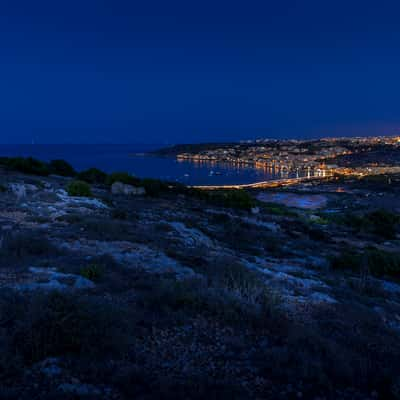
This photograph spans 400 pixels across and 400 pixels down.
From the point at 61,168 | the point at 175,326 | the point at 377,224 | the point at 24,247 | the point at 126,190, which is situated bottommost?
the point at 377,224

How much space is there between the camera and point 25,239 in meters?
7.59

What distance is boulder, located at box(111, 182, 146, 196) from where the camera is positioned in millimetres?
24258

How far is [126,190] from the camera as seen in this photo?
965 inches

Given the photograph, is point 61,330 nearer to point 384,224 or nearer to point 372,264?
point 372,264

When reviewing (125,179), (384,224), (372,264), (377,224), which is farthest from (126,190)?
(384,224)

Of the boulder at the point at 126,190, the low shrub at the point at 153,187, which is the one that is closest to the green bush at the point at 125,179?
the low shrub at the point at 153,187

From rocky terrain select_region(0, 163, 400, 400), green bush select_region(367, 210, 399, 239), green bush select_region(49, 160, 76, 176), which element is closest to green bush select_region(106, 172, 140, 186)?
green bush select_region(49, 160, 76, 176)

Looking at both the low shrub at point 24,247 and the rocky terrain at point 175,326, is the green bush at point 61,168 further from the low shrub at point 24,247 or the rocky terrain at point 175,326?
the low shrub at point 24,247

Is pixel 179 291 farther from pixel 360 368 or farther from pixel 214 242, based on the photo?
pixel 214 242

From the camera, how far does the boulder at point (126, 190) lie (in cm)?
2426

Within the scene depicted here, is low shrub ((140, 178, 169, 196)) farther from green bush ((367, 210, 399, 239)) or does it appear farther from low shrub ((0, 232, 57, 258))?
low shrub ((0, 232, 57, 258))

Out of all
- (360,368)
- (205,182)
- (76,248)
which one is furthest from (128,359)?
(205,182)

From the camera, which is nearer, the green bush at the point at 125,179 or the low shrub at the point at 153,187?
the low shrub at the point at 153,187

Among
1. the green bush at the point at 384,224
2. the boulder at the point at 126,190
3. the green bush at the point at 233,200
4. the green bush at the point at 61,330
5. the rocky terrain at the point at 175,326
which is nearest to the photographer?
the rocky terrain at the point at 175,326
